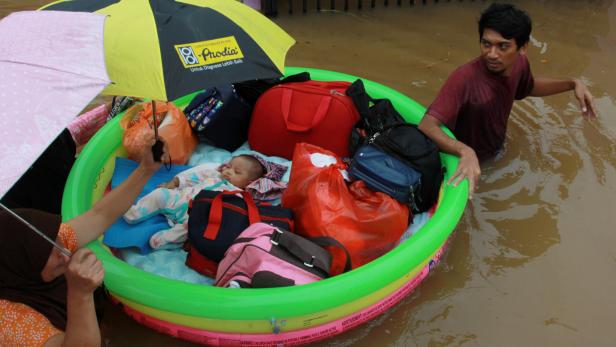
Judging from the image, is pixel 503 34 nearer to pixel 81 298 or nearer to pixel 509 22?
pixel 509 22

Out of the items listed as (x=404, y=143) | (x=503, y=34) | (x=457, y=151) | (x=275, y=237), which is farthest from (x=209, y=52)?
(x=503, y=34)

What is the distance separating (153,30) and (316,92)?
1437 millimetres

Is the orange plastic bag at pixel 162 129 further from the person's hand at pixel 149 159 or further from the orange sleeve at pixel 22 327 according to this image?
the orange sleeve at pixel 22 327

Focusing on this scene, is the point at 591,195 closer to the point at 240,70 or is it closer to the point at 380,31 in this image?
the point at 240,70

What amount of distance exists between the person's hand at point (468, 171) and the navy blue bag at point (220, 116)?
154 centimetres

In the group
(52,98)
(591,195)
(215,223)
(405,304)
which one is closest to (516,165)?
(591,195)

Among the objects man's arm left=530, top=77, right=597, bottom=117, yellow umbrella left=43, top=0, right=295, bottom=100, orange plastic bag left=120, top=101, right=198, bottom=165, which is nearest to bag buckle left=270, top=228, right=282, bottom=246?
yellow umbrella left=43, top=0, right=295, bottom=100

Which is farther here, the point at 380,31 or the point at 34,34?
the point at 380,31

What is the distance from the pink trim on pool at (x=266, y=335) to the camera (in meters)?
2.28

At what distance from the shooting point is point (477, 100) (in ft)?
10.1

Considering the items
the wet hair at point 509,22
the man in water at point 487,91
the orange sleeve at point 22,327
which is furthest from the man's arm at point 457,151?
the orange sleeve at point 22,327

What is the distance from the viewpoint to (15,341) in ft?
5.75

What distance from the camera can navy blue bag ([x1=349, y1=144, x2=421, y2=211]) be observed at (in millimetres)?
2752

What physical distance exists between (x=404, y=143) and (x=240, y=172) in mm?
1047
